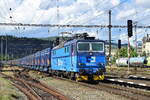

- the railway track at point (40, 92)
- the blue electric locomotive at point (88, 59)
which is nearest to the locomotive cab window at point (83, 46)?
the blue electric locomotive at point (88, 59)

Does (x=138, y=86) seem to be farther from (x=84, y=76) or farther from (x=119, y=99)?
(x=119, y=99)

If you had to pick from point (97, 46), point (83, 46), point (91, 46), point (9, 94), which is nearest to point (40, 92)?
point (9, 94)

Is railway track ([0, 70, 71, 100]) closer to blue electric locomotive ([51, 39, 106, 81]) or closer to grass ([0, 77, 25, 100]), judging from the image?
grass ([0, 77, 25, 100])

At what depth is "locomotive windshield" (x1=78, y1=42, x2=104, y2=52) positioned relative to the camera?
2509 cm

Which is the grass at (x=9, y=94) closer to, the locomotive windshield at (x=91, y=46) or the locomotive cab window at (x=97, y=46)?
the locomotive windshield at (x=91, y=46)

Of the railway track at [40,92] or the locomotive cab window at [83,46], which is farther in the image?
the locomotive cab window at [83,46]

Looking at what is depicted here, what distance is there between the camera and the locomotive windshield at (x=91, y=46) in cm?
2509

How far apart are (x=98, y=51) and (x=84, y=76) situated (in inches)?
89.9

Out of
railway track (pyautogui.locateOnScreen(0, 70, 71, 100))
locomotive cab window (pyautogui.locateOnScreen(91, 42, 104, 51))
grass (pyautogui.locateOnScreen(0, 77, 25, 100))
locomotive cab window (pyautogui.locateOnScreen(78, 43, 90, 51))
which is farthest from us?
locomotive cab window (pyautogui.locateOnScreen(91, 42, 104, 51))

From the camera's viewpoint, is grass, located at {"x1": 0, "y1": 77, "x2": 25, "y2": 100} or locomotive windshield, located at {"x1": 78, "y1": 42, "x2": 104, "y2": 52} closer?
grass, located at {"x1": 0, "y1": 77, "x2": 25, "y2": 100}

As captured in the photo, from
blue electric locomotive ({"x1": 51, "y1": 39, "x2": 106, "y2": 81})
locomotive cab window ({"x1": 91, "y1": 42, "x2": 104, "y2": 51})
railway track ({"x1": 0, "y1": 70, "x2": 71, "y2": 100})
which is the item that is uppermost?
locomotive cab window ({"x1": 91, "y1": 42, "x2": 104, "y2": 51})

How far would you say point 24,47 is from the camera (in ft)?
443

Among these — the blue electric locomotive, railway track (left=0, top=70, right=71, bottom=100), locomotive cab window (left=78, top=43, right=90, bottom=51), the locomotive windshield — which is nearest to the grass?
railway track (left=0, top=70, right=71, bottom=100)

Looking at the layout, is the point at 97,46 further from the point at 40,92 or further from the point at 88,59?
the point at 40,92
